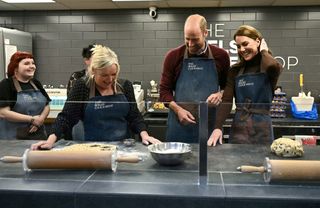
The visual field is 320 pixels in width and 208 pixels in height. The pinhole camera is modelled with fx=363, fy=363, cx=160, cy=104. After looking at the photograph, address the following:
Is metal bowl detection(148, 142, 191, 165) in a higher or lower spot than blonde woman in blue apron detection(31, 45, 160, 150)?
lower

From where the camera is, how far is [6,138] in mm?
2115

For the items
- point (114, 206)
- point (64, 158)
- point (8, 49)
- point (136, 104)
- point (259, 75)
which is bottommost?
point (114, 206)

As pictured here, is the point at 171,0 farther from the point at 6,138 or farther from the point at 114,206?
the point at 114,206

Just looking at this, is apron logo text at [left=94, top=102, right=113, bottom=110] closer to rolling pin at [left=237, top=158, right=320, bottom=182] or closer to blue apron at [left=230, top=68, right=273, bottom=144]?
blue apron at [left=230, top=68, right=273, bottom=144]

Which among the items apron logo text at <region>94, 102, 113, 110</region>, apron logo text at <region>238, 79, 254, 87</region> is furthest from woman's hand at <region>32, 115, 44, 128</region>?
apron logo text at <region>238, 79, 254, 87</region>

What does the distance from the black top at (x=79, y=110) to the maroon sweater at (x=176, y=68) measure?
292 millimetres

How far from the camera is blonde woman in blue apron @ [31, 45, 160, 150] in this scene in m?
2.13

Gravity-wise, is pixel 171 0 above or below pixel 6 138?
above

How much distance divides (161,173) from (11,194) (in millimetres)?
580

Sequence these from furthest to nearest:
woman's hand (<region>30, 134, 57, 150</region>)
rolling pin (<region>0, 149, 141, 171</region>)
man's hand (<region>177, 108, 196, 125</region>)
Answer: man's hand (<region>177, 108, 196, 125</region>)
woman's hand (<region>30, 134, 57, 150</region>)
rolling pin (<region>0, 149, 141, 171</region>)

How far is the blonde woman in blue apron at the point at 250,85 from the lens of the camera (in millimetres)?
2027

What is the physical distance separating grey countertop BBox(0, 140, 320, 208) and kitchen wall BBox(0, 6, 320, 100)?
331 cm

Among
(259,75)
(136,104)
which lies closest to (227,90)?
(259,75)

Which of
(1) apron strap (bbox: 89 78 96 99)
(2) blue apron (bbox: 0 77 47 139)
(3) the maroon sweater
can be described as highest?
(3) the maroon sweater
